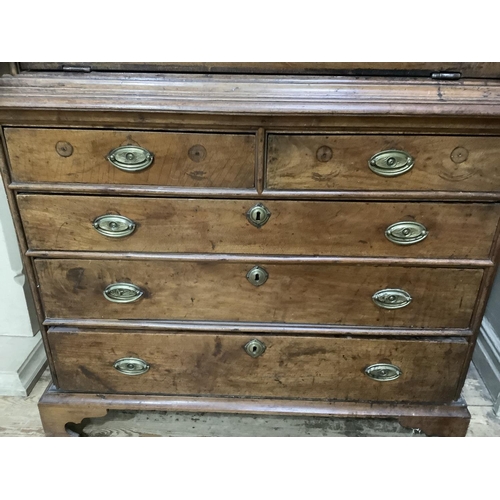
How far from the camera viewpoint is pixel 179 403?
160 cm

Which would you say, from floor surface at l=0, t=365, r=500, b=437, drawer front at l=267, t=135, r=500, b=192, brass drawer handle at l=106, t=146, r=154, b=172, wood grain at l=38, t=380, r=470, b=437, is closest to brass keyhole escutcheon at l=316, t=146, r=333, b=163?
drawer front at l=267, t=135, r=500, b=192

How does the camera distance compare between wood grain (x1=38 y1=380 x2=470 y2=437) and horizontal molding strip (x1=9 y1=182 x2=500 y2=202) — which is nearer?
horizontal molding strip (x1=9 y1=182 x2=500 y2=202)

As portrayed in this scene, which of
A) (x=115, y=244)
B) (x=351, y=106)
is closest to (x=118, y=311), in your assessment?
(x=115, y=244)

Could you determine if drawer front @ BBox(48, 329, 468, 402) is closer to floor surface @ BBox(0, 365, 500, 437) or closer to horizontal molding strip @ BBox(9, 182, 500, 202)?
floor surface @ BBox(0, 365, 500, 437)

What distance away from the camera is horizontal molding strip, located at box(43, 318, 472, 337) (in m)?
1.45

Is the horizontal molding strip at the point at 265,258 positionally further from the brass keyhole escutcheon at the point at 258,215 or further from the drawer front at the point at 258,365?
the drawer front at the point at 258,365

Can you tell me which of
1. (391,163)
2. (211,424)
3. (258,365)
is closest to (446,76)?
(391,163)

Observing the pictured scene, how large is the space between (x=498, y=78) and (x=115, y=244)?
1.05 m

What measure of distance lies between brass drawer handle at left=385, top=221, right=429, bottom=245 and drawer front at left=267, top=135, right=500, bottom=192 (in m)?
0.10

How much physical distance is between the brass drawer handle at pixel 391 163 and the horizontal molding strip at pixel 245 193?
6 centimetres

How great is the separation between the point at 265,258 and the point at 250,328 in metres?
0.24

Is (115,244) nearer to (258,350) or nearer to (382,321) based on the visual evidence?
(258,350)

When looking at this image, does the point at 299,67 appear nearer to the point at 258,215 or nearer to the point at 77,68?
the point at 258,215

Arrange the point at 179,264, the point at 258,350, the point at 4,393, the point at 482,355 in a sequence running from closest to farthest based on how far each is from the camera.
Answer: the point at 179,264
the point at 258,350
the point at 4,393
the point at 482,355
